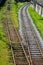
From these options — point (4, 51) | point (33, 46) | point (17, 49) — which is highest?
point (4, 51)

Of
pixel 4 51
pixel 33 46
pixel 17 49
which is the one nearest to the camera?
pixel 4 51

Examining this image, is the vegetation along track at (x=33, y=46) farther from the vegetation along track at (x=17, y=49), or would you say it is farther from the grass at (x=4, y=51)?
the grass at (x=4, y=51)

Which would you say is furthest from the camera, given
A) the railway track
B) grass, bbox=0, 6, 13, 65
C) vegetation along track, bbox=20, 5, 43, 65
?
vegetation along track, bbox=20, 5, 43, 65

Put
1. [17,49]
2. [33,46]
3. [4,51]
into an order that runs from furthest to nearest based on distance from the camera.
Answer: [33,46]
[17,49]
[4,51]

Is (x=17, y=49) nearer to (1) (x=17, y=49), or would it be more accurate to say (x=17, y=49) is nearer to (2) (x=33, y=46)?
(1) (x=17, y=49)

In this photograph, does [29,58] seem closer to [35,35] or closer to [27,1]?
[35,35]

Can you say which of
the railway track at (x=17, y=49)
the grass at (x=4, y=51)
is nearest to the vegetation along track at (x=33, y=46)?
the railway track at (x=17, y=49)

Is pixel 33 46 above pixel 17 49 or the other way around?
the other way around

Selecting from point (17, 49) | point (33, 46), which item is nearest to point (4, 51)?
point (17, 49)

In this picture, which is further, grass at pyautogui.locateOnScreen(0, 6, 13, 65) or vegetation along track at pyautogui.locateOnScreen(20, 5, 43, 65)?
vegetation along track at pyautogui.locateOnScreen(20, 5, 43, 65)

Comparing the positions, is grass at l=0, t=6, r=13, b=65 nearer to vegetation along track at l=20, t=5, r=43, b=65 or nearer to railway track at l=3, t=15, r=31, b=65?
railway track at l=3, t=15, r=31, b=65

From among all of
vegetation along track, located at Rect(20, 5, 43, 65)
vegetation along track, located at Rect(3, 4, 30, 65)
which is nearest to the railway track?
vegetation along track, located at Rect(3, 4, 30, 65)
